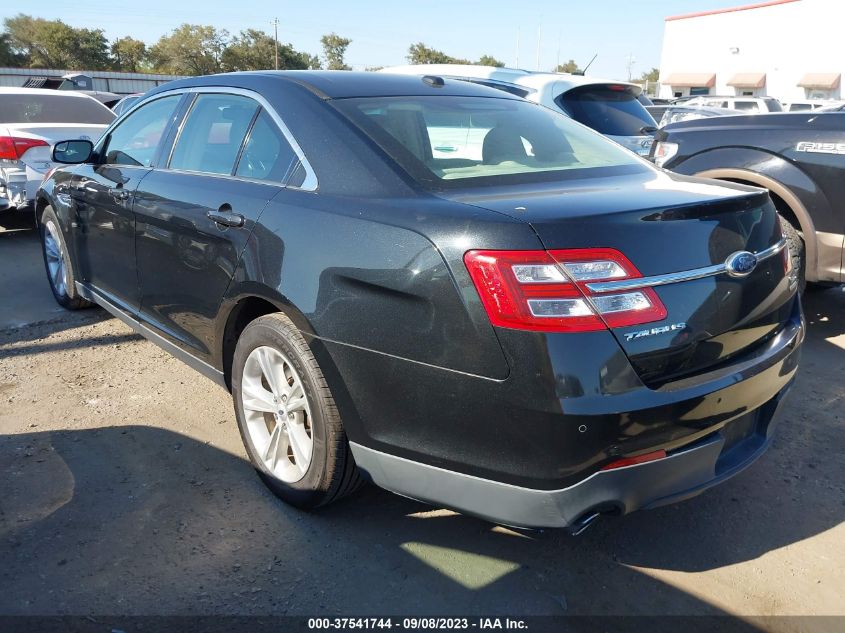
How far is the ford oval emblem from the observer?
7.41 feet

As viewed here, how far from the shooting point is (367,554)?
103 inches

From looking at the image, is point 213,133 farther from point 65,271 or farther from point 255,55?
point 255,55

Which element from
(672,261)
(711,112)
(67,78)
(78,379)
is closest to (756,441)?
(672,261)

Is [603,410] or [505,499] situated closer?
[603,410]

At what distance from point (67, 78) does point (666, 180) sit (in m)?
18.2

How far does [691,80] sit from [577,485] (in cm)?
5139

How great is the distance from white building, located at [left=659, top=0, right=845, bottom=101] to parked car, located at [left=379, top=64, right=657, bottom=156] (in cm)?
3439

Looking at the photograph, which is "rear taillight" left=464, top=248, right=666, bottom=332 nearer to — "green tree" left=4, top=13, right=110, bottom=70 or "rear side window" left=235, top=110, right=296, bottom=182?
"rear side window" left=235, top=110, right=296, bottom=182

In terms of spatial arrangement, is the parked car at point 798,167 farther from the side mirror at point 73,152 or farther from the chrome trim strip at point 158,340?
the side mirror at point 73,152

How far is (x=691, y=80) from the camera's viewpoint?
47656 mm

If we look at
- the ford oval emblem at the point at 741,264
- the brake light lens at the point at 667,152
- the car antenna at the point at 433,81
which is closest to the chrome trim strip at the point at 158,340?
the car antenna at the point at 433,81

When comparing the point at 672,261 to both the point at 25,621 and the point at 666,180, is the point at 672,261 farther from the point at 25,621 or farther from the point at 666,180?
the point at 25,621

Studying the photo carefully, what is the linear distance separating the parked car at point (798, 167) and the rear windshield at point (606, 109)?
191 cm

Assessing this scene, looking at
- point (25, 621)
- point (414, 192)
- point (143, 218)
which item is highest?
point (414, 192)
